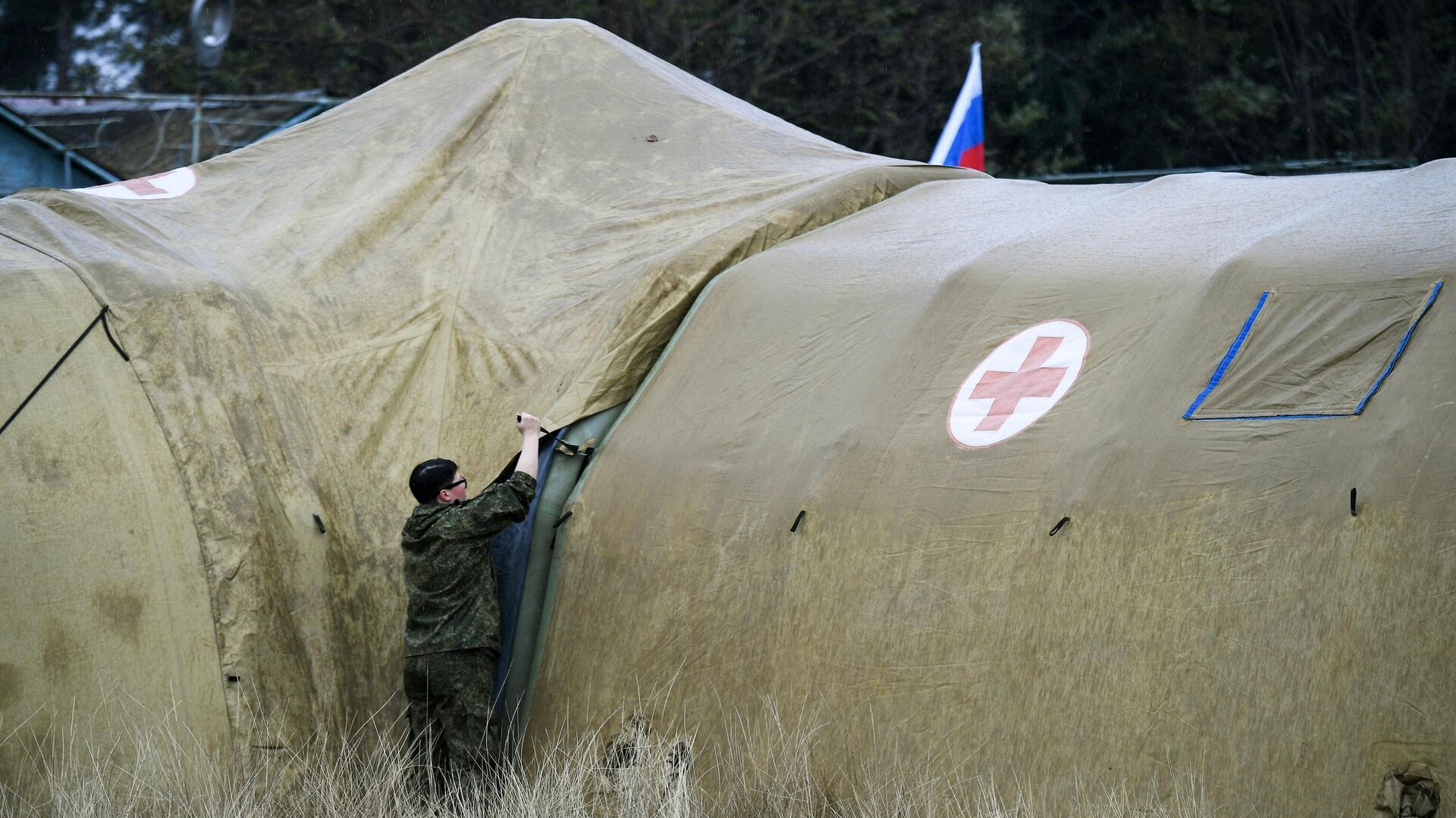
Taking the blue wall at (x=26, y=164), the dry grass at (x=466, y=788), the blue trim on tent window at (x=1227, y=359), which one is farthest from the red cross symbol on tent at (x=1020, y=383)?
the blue wall at (x=26, y=164)

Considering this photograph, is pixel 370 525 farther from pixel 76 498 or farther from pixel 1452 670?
pixel 1452 670

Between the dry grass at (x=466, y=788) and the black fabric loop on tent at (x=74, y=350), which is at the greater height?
the black fabric loop on tent at (x=74, y=350)

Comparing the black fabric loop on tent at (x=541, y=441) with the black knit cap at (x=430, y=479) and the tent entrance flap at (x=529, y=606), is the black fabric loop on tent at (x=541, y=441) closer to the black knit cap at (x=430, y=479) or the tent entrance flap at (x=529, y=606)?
the tent entrance flap at (x=529, y=606)

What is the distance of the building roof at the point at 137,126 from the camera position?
14.4m

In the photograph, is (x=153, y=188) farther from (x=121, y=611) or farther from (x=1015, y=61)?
(x=1015, y=61)

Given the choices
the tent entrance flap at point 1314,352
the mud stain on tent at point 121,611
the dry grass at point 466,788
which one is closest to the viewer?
the tent entrance flap at point 1314,352

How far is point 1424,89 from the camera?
23.8 m

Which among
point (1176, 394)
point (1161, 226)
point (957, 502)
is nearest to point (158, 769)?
point (957, 502)

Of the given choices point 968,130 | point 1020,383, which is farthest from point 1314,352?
point 968,130

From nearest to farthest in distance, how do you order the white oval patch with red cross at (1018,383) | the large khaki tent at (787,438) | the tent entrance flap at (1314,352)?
1. the large khaki tent at (787,438)
2. the tent entrance flap at (1314,352)
3. the white oval patch with red cross at (1018,383)

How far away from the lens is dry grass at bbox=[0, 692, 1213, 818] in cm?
534

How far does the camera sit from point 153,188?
7.73 meters

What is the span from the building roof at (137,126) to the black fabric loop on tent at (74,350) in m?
8.28

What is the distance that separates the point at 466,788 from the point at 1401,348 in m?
3.63
